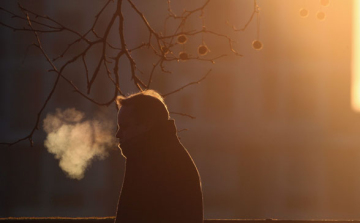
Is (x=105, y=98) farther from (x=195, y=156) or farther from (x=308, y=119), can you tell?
(x=308, y=119)

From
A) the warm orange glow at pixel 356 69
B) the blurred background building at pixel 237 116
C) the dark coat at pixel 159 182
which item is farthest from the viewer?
the warm orange glow at pixel 356 69

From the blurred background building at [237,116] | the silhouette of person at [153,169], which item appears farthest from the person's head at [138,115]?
the blurred background building at [237,116]

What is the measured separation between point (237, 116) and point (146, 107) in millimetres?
52424

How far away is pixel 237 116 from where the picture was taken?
187 feet

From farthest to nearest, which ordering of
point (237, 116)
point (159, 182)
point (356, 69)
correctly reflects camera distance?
point (356, 69) < point (237, 116) < point (159, 182)

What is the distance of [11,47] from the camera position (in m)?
56.1

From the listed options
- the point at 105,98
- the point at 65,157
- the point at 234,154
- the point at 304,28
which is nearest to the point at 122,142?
the point at 65,157

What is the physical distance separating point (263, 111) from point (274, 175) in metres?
6.14

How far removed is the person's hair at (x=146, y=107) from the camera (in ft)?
16.0

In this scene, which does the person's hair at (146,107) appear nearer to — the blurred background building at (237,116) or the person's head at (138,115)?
the person's head at (138,115)

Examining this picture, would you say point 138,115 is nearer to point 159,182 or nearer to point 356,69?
point 159,182

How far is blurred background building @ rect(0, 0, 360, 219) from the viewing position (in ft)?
182

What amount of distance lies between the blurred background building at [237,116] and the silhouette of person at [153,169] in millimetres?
48442

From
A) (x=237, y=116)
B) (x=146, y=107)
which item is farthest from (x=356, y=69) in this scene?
(x=146, y=107)
